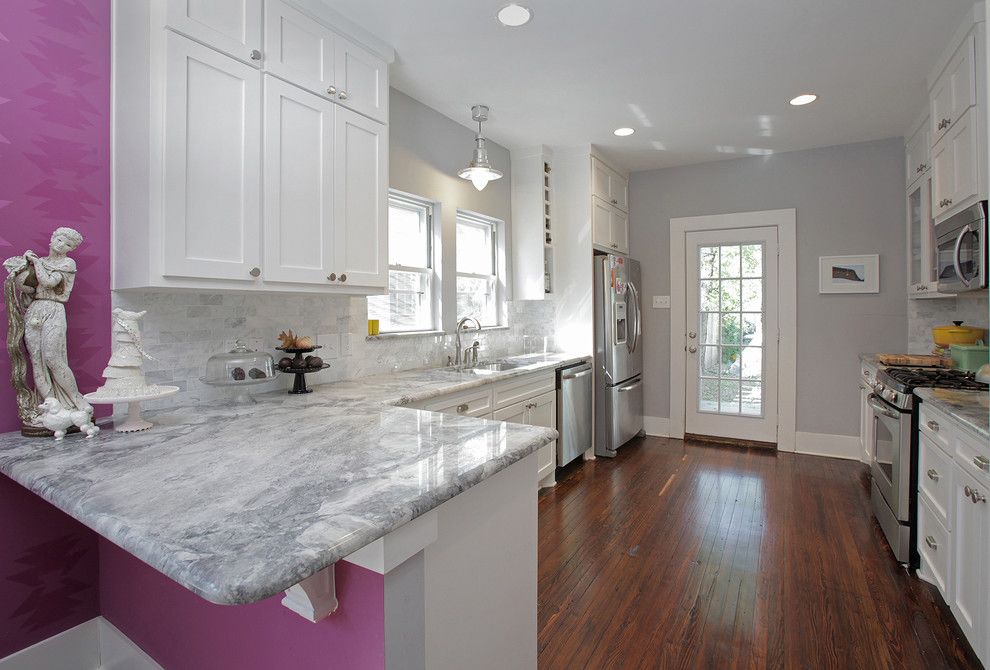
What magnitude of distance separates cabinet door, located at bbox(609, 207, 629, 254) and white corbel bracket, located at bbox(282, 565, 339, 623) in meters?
4.17

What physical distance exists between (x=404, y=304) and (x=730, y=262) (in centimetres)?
312

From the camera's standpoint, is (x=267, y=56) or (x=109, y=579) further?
(x=267, y=56)

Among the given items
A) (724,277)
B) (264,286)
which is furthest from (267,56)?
(724,277)

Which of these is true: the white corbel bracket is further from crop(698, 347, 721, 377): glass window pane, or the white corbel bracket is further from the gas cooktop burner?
crop(698, 347, 721, 377): glass window pane

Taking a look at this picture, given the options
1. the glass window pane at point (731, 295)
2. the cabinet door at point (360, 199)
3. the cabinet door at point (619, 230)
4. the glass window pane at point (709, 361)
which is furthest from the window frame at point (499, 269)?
the glass window pane at point (731, 295)

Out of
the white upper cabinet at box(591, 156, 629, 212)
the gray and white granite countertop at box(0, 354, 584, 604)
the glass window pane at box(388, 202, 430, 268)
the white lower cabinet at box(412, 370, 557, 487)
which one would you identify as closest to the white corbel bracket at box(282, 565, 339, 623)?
the gray and white granite countertop at box(0, 354, 584, 604)

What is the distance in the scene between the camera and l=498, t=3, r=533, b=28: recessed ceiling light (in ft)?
7.58

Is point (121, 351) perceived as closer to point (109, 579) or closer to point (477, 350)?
point (109, 579)

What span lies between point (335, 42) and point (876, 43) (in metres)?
2.72

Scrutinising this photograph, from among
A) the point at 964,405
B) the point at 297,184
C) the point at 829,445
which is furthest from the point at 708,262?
the point at 297,184

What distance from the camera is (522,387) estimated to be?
3293mm

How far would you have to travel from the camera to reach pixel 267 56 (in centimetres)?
199

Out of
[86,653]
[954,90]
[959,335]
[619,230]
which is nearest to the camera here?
[86,653]

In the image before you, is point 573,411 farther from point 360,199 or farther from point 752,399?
point 360,199
